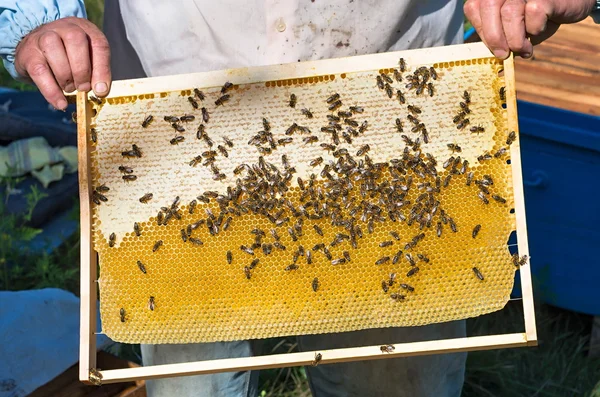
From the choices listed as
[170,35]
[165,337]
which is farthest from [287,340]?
[170,35]

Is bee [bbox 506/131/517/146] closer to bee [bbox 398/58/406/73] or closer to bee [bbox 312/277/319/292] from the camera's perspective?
bee [bbox 398/58/406/73]

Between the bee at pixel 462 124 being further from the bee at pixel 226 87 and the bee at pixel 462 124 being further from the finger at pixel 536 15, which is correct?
the bee at pixel 226 87

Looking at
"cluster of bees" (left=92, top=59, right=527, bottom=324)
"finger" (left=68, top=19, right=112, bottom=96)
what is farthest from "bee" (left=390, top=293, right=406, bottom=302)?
"finger" (left=68, top=19, right=112, bottom=96)

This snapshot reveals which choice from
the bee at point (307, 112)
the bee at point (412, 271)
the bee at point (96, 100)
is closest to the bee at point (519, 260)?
the bee at point (412, 271)

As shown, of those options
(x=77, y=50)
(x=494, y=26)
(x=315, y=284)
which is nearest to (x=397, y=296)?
(x=315, y=284)

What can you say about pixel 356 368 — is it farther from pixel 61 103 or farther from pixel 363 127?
pixel 61 103

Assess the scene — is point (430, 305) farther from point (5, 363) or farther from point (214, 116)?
point (5, 363)

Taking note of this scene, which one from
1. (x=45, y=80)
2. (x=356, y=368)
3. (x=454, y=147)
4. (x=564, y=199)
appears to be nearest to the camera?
(x=45, y=80)
